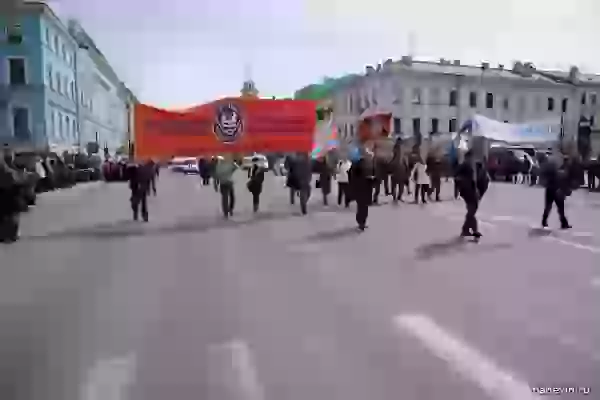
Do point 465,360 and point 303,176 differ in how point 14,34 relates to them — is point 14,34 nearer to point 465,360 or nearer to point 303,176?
point 465,360

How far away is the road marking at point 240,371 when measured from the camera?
3656 millimetres

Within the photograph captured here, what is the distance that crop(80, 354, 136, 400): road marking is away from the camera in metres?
3.70

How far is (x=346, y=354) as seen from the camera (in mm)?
4320

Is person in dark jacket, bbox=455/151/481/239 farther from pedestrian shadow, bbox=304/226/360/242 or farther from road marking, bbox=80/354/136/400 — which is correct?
road marking, bbox=80/354/136/400

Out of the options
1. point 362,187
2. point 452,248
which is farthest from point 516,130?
point 362,187

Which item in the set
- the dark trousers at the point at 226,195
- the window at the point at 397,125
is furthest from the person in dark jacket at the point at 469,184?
the dark trousers at the point at 226,195

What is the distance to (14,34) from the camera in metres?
6.52

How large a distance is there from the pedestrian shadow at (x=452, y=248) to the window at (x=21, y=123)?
6.13 meters

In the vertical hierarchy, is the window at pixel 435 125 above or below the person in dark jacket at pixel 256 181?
above

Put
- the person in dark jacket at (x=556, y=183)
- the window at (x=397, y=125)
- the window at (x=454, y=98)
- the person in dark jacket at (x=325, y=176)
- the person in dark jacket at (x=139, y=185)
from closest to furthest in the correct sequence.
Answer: the window at (x=454, y=98), the window at (x=397, y=125), the person in dark jacket at (x=556, y=183), the person in dark jacket at (x=139, y=185), the person in dark jacket at (x=325, y=176)

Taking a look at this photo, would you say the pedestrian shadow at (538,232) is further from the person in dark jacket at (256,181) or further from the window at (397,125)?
the person in dark jacket at (256,181)

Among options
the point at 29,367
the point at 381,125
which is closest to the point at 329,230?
the point at 381,125

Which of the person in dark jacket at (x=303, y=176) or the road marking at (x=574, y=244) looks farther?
the person in dark jacket at (x=303, y=176)

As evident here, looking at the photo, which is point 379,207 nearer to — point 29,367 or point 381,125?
point 381,125
